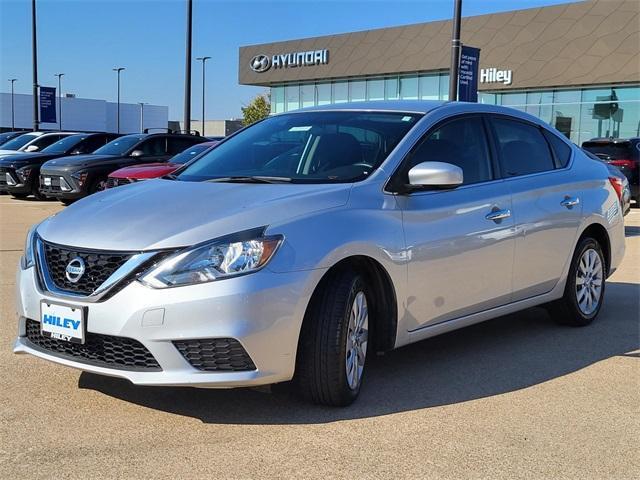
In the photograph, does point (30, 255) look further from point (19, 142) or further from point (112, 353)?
point (19, 142)

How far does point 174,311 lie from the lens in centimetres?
341

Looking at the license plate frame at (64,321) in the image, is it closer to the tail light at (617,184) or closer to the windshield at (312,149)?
the windshield at (312,149)

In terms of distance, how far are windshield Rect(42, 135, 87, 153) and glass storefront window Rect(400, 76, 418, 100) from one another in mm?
24044

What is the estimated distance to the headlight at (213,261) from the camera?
11.3ft

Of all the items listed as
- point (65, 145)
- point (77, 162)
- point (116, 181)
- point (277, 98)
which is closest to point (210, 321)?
point (116, 181)

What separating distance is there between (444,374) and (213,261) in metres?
1.89

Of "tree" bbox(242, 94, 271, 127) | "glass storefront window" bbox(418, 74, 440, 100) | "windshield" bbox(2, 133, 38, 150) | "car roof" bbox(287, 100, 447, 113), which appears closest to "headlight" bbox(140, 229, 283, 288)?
"car roof" bbox(287, 100, 447, 113)

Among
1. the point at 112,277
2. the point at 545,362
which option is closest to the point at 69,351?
the point at 112,277

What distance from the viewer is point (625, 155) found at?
57.2 feet

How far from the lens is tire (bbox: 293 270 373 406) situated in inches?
147

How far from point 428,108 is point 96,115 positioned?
10761cm

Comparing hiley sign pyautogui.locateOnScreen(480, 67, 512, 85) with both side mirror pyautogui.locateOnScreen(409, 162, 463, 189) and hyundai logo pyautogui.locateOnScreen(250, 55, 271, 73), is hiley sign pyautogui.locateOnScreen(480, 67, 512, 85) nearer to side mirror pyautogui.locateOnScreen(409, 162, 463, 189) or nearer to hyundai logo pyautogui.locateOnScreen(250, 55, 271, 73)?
hyundai logo pyautogui.locateOnScreen(250, 55, 271, 73)

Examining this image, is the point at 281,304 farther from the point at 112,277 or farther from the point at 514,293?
the point at 514,293

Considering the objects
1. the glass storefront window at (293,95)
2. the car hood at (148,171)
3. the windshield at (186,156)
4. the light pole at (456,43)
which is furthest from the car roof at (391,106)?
the glass storefront window at (293,95)
